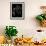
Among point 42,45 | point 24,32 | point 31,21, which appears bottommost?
point 42,45

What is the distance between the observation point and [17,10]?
281cm

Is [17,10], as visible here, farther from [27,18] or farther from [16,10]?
[27,18]

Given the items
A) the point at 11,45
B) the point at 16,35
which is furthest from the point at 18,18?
the point at 11,45

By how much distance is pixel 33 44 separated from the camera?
2.61m

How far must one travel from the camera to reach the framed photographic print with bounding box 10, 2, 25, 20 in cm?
281

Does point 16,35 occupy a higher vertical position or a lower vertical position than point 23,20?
lower

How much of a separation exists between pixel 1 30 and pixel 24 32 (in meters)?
0.37

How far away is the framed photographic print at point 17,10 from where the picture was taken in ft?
9.21

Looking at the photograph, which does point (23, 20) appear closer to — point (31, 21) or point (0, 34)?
point (31, 21)

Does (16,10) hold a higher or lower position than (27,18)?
higher

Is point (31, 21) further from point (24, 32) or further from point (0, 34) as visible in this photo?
point (0, 34)

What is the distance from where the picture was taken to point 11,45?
2529 millimetres

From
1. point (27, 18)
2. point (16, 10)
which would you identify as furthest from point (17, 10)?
point (27, 18)

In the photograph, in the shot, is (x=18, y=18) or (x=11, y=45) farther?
(x=18, y=18)
